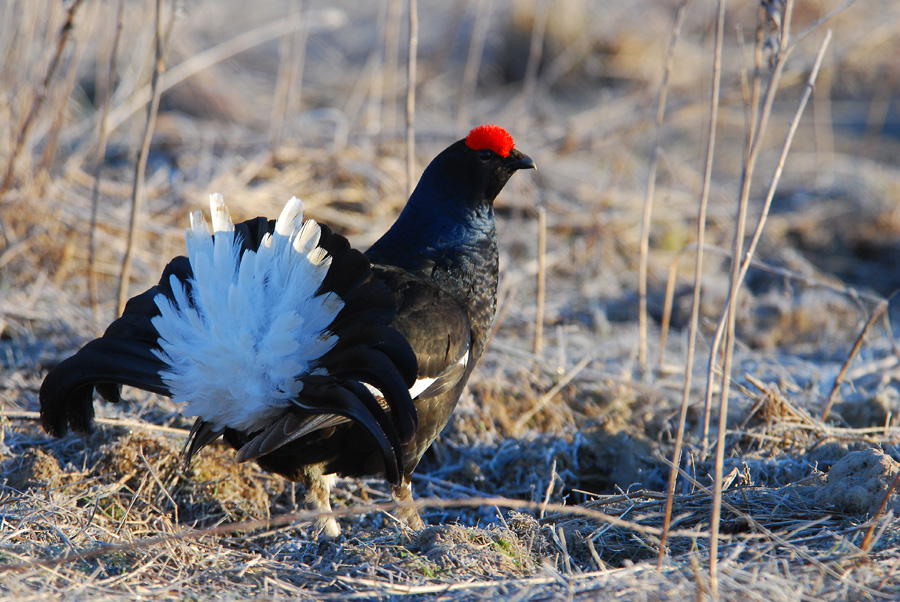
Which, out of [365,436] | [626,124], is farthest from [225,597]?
[626,124]

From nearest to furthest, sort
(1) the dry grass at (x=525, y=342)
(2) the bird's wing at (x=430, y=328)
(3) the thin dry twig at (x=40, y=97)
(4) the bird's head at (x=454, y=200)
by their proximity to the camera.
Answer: (1) the dry grass at (x=525, y=342), (2) the bird's wing at (x=430, y=328), (4) the bird's head at (x=454, y=200), (3) the thin dry twig at (x=40, y=97)

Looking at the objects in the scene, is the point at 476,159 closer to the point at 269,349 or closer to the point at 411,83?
the point at 411,83

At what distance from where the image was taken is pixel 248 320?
2.04m

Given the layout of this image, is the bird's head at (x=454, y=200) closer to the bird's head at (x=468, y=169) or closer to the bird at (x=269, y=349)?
the bird's head at (x=468, y=169)

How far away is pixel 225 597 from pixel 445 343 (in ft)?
3.02

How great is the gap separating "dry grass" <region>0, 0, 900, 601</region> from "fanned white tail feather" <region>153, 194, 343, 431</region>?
0.37m

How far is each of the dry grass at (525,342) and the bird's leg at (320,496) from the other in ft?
0.35

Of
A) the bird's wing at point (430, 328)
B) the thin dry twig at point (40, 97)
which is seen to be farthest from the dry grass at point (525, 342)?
the bird's wing at point (430, 328)

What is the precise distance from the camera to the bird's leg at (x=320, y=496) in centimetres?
242

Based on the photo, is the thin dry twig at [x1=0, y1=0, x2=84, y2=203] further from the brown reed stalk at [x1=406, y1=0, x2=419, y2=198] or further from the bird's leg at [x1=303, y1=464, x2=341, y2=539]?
the bird's leg at [x1=303, y1=464, x2=341, y2=539]

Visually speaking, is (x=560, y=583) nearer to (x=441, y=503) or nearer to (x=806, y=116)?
(x=441, y=503)

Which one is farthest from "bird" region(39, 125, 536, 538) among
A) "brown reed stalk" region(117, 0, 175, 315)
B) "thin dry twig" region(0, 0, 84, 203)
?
"thin dry twig" region(0, 0, 84, 203)

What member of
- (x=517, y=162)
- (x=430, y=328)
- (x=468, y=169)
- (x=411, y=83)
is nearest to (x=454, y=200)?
(x=468, y=169)

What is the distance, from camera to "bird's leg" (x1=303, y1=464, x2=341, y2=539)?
7.93ft
